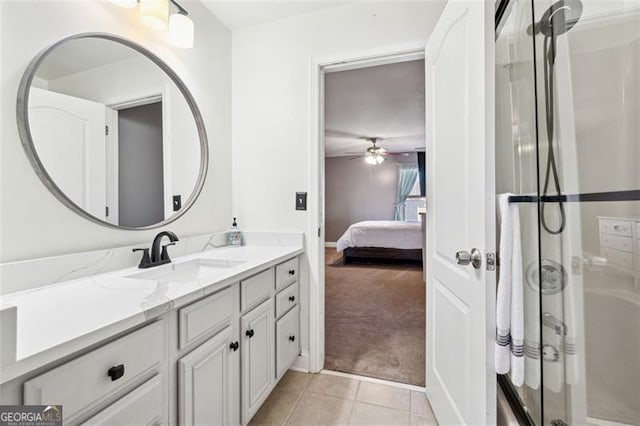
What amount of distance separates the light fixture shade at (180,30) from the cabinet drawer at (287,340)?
159cm

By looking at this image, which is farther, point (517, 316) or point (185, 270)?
point (185, 270)

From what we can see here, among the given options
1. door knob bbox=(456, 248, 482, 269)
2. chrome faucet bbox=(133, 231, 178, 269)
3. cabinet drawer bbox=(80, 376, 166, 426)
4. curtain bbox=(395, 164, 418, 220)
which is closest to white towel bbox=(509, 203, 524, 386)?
door knob bbox=(456, 248, 482, 269)

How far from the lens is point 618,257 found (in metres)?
0.75

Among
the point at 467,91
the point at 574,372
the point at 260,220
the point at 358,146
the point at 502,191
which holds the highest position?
the point at 358,146

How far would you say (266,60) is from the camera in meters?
1.93

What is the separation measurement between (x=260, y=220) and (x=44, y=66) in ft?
4.13

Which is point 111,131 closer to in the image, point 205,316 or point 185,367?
point 205,316

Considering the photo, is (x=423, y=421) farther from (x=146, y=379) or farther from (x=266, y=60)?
(x=266, y=60)

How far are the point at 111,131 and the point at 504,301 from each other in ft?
5.75

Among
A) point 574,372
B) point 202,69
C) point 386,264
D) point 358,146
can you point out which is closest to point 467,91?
point 574,372

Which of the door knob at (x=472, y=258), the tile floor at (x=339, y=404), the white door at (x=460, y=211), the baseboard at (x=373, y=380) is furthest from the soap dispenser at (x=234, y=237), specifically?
the door knob at (x=472, y=258)

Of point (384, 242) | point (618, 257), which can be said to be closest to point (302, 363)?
point (618, 257)

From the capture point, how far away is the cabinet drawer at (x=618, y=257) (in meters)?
0.73

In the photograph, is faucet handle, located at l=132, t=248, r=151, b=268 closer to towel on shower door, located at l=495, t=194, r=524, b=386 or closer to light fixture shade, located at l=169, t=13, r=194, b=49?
light fixture shade, located at l=169, t=13, r=194, b=49
